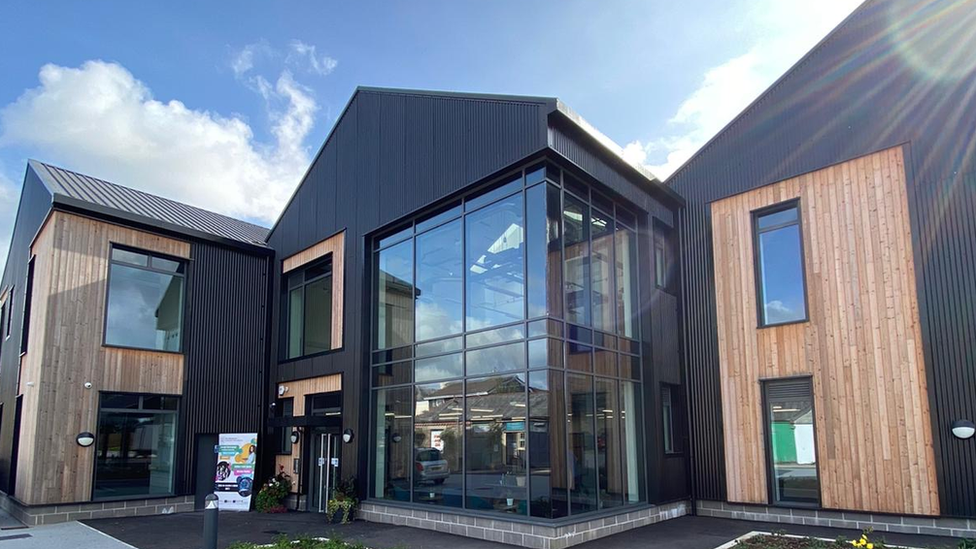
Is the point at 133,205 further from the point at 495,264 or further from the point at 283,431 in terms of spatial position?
the point at 495,264

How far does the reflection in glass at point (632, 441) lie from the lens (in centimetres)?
1091

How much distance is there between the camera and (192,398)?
14.1m

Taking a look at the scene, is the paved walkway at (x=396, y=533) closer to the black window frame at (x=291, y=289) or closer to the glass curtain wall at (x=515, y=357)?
the glass curtain wall at (x=515, y=357)

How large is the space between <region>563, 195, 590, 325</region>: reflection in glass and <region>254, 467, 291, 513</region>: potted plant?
7638mm

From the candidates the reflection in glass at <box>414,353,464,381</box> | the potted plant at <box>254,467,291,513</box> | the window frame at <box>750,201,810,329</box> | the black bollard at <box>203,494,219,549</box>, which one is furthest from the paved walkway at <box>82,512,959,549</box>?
the window frame at <box>750,201,810,329</box>

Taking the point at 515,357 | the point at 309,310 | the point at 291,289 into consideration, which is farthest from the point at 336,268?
the point at 515,357

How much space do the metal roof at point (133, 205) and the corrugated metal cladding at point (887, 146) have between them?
1050cm

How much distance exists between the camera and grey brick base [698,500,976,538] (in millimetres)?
8961

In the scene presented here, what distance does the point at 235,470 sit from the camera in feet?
45.0

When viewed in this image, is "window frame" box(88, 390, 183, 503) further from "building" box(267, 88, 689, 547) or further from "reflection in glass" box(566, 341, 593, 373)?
"reflection in glass" box(566, 341, 593, 373)

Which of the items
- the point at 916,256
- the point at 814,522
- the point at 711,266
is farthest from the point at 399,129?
the point at 814,522

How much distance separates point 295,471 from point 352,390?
2.66m

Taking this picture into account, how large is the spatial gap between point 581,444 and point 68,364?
32.1ft

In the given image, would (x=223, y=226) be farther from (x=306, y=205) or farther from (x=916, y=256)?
(x=916, y=256)
